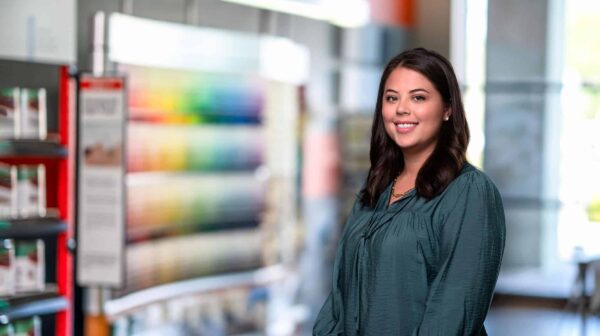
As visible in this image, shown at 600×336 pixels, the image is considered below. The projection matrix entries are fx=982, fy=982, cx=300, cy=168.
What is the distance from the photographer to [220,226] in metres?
6.41

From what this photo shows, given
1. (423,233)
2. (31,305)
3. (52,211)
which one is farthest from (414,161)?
(52,211)

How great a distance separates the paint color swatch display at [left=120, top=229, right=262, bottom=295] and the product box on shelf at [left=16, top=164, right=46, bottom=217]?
0.79 metres

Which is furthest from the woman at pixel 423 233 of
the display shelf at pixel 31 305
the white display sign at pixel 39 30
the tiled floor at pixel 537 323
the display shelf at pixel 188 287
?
the tiled floor at pixel 537 323

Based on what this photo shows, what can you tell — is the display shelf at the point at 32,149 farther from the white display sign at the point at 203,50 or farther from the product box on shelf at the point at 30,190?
the white display sign at the point at 203,50

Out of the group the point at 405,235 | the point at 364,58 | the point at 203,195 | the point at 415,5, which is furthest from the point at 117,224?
the point at 415,5

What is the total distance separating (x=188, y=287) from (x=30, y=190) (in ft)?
5.12

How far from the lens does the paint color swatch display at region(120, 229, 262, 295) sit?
571cm

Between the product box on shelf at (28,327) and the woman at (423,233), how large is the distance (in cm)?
277

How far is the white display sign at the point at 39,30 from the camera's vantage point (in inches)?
196

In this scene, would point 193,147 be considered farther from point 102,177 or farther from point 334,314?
point 334,314

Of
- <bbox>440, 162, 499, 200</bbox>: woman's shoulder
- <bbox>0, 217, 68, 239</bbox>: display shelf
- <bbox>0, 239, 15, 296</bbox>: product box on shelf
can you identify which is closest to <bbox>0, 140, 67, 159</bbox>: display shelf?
<bbox>0, 217, 68, 239</bbox>: display shelf

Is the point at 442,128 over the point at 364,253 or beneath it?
over

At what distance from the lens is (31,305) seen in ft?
15.7

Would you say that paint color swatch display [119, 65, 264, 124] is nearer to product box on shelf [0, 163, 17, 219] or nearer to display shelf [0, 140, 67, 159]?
display shelf [0, 140, 67, 159]
